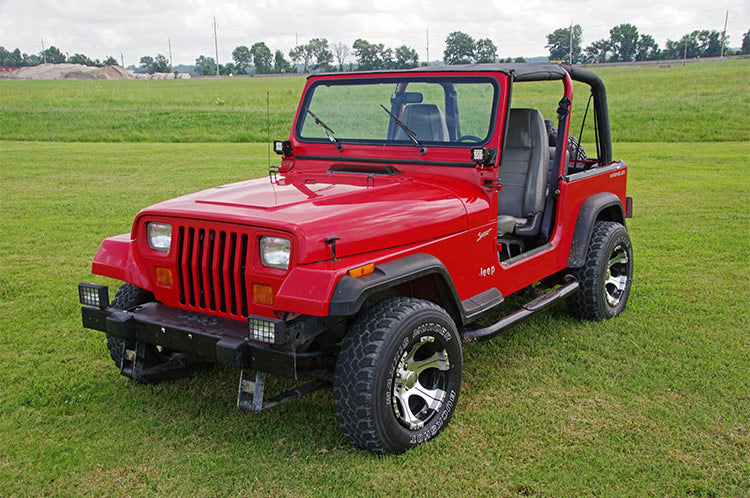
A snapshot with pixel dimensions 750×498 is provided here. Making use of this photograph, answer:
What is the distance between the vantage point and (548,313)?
5832 millimetres

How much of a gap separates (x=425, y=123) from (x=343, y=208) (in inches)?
52.2

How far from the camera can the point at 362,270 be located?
11.1ft

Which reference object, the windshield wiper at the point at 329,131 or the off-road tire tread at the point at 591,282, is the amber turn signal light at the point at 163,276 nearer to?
the windshield wiper at the point at 329,131

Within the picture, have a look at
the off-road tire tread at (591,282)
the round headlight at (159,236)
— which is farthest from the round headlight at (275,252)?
the off-road tire tread at (591,282)

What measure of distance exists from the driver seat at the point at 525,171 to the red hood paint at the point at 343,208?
1.11 metres

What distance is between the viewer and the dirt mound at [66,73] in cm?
9525

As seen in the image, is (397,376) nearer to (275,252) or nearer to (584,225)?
(275,252)

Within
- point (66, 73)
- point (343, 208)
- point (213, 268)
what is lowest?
point (213, 268)

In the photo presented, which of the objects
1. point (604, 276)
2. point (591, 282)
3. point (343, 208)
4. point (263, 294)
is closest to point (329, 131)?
point (343, 208)

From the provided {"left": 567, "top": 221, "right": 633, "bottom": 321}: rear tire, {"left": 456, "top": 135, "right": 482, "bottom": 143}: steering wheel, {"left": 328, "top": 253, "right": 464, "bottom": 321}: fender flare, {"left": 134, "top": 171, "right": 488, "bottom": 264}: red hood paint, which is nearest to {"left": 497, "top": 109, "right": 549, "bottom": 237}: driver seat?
{"left": 567, "top": 221, "right": 633, "bottom": 321}: rear tire

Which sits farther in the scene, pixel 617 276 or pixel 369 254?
pixel 617 276

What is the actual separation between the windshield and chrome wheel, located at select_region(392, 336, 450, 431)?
1484 millimetres

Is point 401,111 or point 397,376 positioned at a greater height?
point 401,111

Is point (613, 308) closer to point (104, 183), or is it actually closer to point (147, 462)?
point (147, 462)
